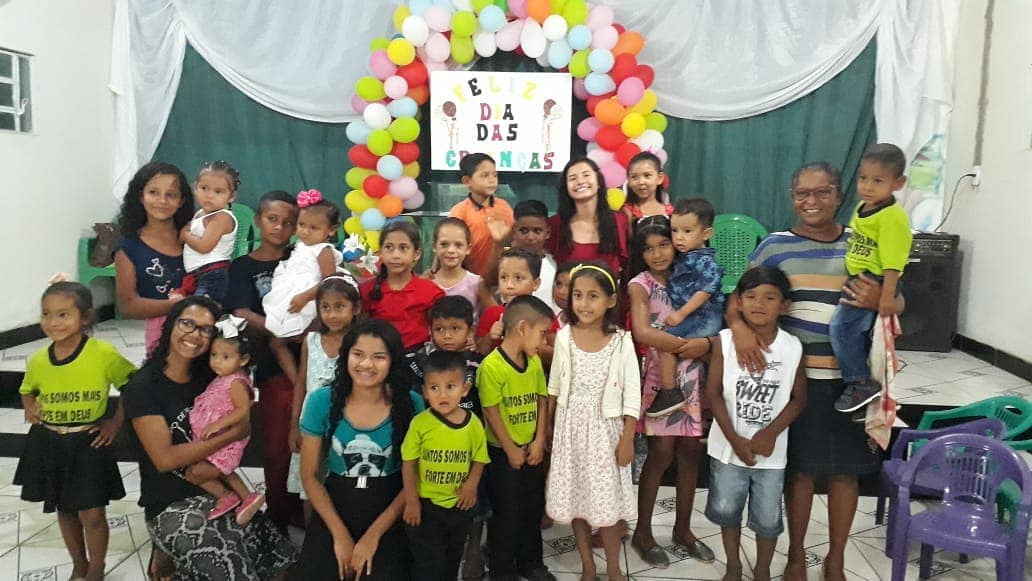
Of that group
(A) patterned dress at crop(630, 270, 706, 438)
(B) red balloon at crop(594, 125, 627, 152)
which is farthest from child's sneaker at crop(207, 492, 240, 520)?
(B) red balloon at crop(594, 125, 627, 152)

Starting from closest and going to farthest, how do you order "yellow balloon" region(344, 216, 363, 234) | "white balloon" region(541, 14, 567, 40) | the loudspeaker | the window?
1. the window
2. the loudspeaker
3. "white balloon" region(541, 14, 567, 40)
4. "yellow balloon" region(344, 216, 363, 234)

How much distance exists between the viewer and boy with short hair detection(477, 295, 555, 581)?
185 centimetres

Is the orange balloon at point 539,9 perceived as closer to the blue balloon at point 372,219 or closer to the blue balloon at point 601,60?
the blue balloon at point 601,60

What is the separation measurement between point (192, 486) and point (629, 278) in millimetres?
1382

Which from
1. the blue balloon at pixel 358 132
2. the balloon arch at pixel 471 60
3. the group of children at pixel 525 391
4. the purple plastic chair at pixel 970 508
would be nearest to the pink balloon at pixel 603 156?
the balloon arch at pixel 471 60

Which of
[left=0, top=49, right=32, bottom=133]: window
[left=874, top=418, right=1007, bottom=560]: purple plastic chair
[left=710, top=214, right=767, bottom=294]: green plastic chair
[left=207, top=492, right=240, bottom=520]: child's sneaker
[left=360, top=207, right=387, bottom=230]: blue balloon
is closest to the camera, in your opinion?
[left=207, top=492, right=240, bottom=520]: child's sneaker

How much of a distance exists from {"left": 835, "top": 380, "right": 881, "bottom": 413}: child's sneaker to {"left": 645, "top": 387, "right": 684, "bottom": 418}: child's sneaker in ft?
1.34

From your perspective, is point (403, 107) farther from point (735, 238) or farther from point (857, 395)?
point (857, 395)

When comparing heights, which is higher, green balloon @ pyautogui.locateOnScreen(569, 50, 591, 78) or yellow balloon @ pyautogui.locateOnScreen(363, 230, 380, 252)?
green balloon @ pyautogui.locateOnScreen(569, 50, 591, 78)

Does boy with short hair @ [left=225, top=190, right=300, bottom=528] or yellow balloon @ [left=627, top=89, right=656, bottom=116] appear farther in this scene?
yellow balloon @ [left=627, top=89, right=656, bottom=116]

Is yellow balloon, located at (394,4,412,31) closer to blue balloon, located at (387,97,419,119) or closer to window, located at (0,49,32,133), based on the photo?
blue balloon, located at (387,97,419,119)

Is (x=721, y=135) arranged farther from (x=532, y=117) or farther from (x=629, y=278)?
(x=629, y=278)

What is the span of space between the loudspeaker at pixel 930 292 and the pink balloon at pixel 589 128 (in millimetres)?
2069

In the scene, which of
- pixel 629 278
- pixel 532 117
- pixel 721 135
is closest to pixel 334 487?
pixel 629 278
